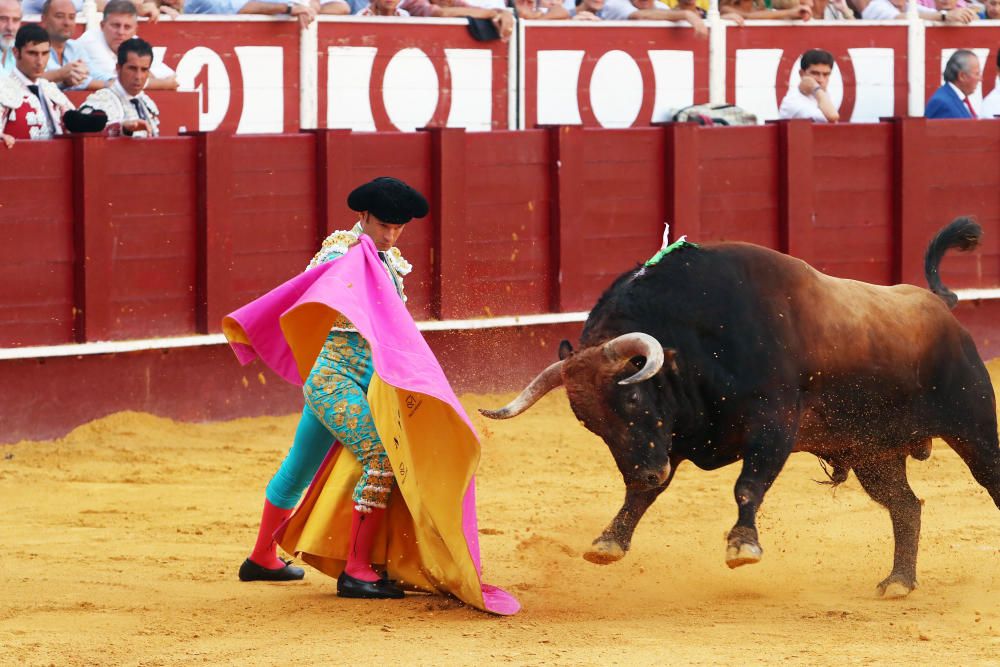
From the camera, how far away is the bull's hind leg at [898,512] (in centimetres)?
561

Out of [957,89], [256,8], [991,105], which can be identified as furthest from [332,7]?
[991,105]

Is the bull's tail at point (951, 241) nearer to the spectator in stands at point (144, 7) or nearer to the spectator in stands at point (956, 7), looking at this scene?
the spectator in stands at point (144, 7)

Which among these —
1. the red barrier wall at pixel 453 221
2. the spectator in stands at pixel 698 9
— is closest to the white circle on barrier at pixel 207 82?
the red barrier wall at pixel 453 221

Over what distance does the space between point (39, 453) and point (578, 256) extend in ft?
9.82

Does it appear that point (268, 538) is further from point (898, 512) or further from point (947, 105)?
point (947, 105)

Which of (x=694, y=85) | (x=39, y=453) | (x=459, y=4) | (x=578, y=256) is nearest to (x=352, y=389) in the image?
(x=39, y=453)

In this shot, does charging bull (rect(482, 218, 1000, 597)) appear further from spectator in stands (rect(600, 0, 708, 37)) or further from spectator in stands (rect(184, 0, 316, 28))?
spectator in stands (rect(600, 0, 708, 37))

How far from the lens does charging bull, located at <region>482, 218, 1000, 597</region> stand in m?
5.05

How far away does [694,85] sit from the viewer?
10805mm

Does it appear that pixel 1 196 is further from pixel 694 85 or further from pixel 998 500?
pixel 694 85

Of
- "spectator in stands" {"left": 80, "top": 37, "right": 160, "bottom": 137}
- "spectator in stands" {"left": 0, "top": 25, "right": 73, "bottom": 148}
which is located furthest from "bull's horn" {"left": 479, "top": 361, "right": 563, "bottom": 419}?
"spectator in stands" {"left": 80, "top": 37, "right": 160, "bottom": 137}

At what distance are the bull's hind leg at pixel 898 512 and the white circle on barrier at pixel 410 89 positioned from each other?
4.40 metres

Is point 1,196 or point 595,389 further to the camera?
point 1,196

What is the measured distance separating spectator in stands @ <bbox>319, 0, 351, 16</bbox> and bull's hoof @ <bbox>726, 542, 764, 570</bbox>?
5.10m
